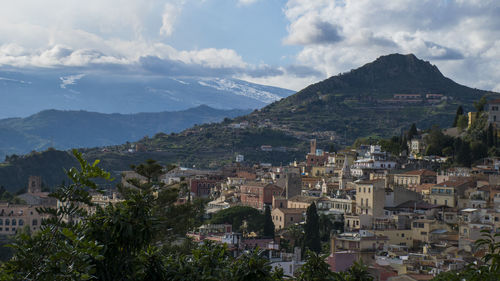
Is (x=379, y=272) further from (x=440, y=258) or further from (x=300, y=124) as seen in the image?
(x=300, y=124)

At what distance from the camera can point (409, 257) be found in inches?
1538

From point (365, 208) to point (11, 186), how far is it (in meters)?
61.7

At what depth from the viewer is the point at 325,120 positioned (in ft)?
458

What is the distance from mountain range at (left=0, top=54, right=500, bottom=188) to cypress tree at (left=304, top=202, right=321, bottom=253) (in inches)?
2556

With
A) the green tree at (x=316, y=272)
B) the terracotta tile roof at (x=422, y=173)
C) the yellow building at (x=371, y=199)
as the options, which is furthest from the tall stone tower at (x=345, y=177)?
the green tree at (x=316, y=272)

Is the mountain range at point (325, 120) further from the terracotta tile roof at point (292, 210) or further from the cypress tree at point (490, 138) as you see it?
the terracotta tile roof at point (292, 210)

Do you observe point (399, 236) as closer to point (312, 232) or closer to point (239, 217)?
point (312, 232)

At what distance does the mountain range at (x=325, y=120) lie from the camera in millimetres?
118688

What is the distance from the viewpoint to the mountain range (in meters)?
Answer: 119

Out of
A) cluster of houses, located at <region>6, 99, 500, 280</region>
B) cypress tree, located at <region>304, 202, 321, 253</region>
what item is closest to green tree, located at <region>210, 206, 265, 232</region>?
cluster of houses, located at <region>6, 99, 500, 280</region>

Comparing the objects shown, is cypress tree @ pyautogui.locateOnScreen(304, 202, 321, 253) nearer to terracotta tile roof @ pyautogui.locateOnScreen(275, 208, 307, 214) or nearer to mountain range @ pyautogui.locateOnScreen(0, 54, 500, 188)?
terracotta tile roof @ pyautogui.locateOnScreen(275, 208, 307, 214)

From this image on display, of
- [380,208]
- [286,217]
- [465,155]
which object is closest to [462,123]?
[465,155]

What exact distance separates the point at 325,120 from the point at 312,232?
96083mm

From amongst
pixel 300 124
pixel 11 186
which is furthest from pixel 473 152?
pixel 300 124
